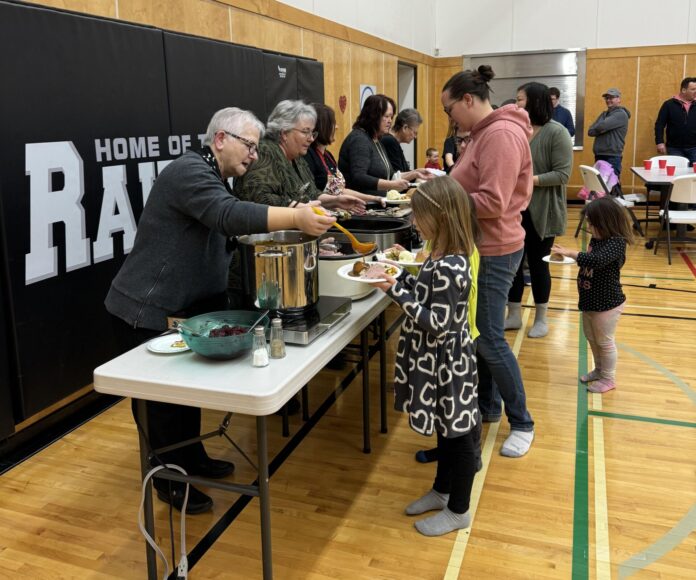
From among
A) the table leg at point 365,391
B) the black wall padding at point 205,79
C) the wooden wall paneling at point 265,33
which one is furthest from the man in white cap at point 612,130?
the table leg at point 365,391

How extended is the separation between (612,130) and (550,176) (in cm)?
533

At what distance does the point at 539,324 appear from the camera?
14.3 feet

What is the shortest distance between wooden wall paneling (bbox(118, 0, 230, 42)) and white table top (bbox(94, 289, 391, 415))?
8.71ft

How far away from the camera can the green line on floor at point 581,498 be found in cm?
212

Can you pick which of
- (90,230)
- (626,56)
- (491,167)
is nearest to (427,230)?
(491,167)

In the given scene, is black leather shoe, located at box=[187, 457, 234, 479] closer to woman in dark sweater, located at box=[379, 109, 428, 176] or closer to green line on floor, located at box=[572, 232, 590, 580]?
green line on floor, located at box=[572, 232, 590, 580]

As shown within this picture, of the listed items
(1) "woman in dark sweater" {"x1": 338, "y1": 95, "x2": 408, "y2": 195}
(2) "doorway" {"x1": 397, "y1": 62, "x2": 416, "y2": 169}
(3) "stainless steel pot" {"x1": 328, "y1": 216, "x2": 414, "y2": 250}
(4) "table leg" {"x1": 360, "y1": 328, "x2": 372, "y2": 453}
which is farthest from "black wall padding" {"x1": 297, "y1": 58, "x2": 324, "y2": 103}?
(2) "doorway" {"x1": 397, "y1": 62, "x2": 416, "y2": 169}

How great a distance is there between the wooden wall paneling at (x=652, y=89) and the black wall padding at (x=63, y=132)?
8900mm

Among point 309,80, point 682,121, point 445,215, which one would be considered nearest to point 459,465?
point 445,215

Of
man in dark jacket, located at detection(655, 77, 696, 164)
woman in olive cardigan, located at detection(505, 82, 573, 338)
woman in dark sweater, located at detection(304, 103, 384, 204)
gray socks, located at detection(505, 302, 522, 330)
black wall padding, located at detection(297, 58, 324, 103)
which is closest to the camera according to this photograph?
woman in dark sweater, located at detection(304, 103, 384, 204)

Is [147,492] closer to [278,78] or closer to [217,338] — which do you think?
[217,338]

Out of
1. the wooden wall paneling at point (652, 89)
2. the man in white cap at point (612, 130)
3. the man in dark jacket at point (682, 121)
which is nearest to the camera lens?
the man in dark jacket at point (682, 121)

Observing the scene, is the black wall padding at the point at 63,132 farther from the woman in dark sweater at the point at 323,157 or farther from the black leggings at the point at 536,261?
the black leggings at the point at 536,261

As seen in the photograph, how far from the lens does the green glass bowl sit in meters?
1.78
